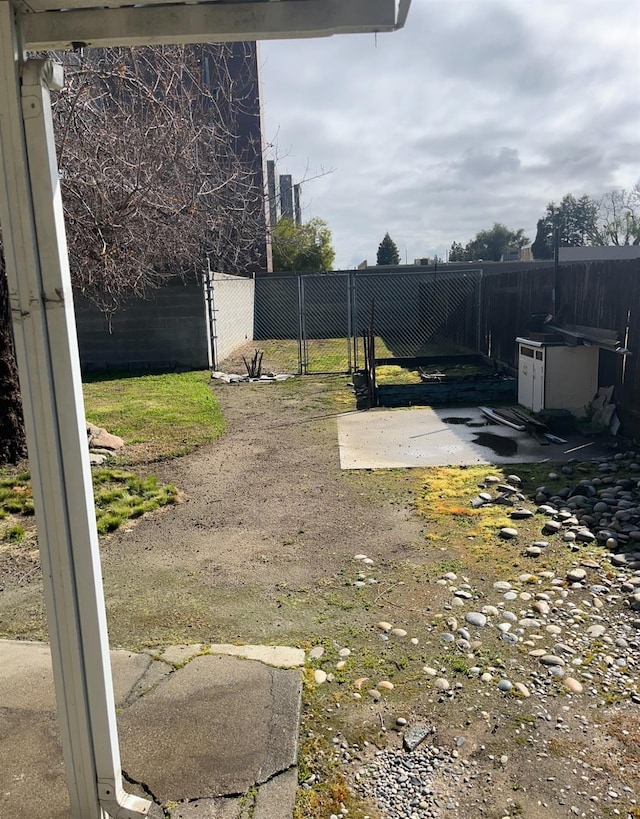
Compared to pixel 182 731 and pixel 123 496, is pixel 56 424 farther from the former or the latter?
pixel 123 496

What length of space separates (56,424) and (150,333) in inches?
479

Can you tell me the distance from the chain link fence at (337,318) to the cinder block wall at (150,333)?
41 centimetres

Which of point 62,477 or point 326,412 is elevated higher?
point 62,477

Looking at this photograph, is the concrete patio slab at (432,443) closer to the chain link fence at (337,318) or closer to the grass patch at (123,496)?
the grass patch at (123,496)

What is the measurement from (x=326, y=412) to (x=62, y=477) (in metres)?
7.73

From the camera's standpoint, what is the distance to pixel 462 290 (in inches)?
623

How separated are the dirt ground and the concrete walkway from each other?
14 centimetres

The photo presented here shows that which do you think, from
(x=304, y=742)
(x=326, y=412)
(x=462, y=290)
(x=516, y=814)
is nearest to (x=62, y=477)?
(x=304, y=742)

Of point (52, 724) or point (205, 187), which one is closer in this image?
point (52, 724)

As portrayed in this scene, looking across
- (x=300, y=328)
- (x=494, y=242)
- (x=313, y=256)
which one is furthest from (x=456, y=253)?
(x=300, y=328)

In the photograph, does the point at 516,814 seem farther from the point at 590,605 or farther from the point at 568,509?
the point at 568,509

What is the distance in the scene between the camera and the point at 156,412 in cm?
914

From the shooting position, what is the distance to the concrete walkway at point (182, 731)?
219cm

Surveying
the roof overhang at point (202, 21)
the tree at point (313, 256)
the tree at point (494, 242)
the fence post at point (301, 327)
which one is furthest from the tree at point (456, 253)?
the roof overhang at point (202, 21)
